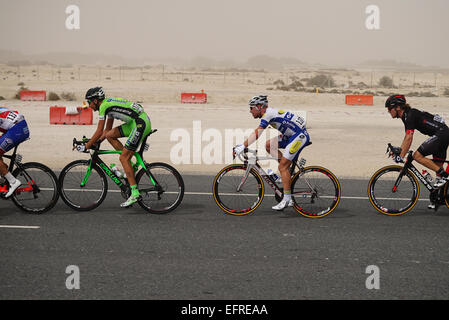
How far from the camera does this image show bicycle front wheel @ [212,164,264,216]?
877cm

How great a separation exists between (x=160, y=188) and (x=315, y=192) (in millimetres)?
2481

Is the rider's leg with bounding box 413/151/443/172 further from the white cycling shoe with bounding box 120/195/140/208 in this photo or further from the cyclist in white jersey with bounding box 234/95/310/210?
the white cycling shoe with bounding box 120/195/140/208

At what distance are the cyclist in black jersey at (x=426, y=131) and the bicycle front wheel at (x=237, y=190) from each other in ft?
7.38

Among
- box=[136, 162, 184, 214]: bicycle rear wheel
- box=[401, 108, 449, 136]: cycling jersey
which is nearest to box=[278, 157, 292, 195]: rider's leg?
box=[136, 162, 184, 214]: bicycle rear wheel

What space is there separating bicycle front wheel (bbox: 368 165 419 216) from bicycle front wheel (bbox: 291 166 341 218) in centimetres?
68

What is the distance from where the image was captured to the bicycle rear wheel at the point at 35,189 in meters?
8.66

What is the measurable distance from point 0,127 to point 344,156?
11.0 meters

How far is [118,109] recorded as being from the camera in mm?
8625

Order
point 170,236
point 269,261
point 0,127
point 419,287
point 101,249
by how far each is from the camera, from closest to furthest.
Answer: point 419,287, point 269,261, point 101,249, point 170,236, point 0,127

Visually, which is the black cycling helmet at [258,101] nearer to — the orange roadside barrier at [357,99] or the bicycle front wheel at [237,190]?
the bicycle front wheel at [237,190]

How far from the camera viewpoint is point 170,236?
7.58 meters

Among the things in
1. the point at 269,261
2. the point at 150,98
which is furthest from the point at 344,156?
the point at 150,98
